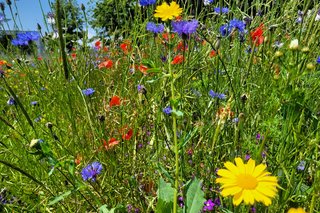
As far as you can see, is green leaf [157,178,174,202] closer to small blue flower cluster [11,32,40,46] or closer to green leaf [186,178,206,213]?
green leaf [186,178,206,213]

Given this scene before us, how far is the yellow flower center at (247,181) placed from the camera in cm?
45

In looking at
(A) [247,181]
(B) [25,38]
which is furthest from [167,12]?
(B) [25,38]

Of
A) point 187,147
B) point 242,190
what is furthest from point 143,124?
point 242,190

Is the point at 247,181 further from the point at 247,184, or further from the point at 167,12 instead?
the point at 167,12

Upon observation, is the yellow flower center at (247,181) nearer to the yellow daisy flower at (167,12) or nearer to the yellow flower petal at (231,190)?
the yellow flower petal at (231,190)

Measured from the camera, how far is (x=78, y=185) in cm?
70

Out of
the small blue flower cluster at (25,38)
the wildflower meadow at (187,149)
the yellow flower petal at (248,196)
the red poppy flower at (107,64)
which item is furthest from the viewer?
the red poppy flower at (107,64)

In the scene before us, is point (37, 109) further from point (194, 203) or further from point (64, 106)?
point (194, 203)

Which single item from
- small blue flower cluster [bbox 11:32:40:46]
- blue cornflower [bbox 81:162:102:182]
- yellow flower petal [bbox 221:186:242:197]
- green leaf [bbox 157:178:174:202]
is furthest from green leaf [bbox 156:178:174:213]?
small blue flower cluster [bbox 11:32:40:46]

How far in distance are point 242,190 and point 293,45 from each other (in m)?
0.29

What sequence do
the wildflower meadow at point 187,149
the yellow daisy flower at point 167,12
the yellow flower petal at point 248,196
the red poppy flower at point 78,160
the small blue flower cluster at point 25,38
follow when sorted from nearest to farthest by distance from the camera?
the yellow flower petal at point 248,196 < the wildflower meadow at point 187,149 < the yellow daisy flower at point 167,12 < the red poppy flower at point 78,160 < the small blue flower cluster at point 25,38

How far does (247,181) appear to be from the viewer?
0.46 metres

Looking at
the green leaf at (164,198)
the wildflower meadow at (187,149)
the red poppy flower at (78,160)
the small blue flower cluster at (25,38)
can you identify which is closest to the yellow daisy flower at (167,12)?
the wildflower meadow at (187,149)

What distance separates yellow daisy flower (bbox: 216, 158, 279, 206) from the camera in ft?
1.42
